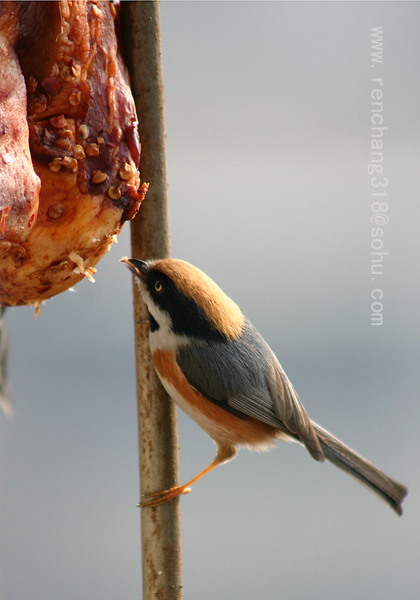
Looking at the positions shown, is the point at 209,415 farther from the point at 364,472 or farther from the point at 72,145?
the point at 72,145

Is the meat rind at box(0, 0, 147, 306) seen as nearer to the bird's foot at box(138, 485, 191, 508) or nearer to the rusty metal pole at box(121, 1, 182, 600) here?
the rusty metal pole at box(121, 1, 182, 600)

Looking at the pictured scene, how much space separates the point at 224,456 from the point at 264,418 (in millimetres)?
100

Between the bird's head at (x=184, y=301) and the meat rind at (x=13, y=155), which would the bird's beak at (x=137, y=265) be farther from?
the meat rind at (x=13, y=155)

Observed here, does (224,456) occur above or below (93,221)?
below

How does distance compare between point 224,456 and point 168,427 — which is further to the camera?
point 224,456

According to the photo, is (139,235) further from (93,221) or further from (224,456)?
(224,456)

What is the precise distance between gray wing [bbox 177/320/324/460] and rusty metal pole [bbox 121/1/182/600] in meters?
0.07

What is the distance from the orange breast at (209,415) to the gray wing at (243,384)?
0.04 ft

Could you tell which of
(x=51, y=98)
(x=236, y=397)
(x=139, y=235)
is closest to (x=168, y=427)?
(x=236, y=397)

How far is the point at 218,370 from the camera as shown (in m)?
0.62

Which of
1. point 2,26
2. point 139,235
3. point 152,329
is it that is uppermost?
point 2,26

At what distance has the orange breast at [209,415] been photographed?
0.59m

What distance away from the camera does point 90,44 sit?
1.50 feet

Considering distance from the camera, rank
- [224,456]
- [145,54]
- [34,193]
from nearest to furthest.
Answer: [34,193]
[145,54]
[224,456]
